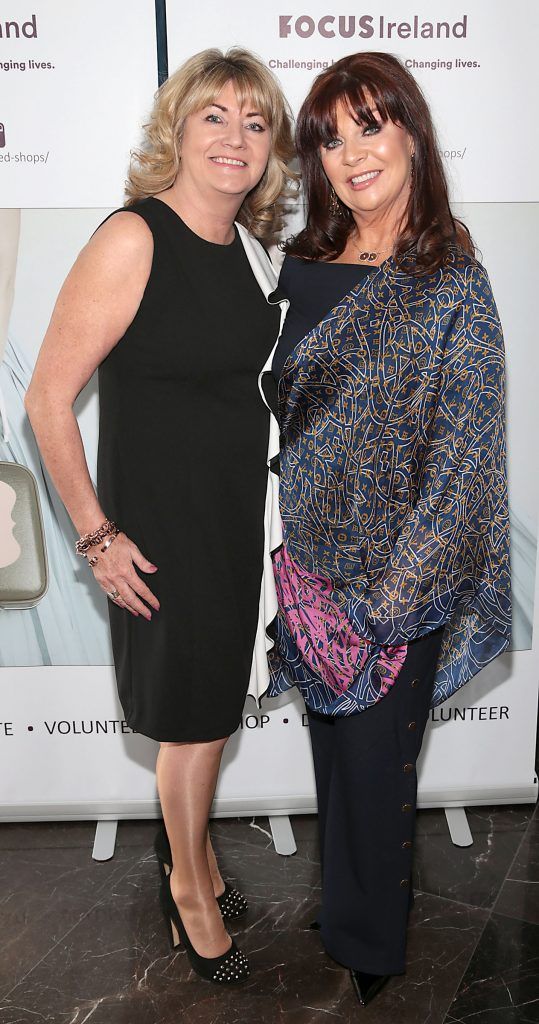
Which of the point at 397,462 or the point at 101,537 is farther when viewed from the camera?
the point at 101,537

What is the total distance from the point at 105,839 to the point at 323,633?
103cm

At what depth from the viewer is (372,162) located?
177 centimetres

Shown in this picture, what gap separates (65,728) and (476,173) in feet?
5.61

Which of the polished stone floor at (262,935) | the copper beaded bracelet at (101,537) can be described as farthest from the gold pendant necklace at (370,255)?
the polished stone floor at (262,935)

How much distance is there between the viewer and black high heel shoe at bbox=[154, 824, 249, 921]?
89.0 inches

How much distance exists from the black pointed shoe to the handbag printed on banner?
45.8 inches

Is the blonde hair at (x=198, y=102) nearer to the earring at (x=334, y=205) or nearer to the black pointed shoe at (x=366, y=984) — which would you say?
the earring at (x=334, y=205)

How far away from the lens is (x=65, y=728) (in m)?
2.56


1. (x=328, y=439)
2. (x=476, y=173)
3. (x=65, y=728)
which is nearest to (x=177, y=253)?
(x=328, y=439)

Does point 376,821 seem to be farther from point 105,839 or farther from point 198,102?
point 198,102

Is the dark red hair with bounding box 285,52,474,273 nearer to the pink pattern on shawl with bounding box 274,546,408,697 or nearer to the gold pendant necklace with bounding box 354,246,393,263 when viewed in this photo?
the gold pendant necklace with bounding box 354,246,393,263

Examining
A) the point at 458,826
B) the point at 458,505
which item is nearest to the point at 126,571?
the point at 458,505

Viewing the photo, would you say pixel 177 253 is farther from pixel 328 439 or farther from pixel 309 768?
pixel 309 768

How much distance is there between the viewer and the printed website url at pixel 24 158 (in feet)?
7.12
